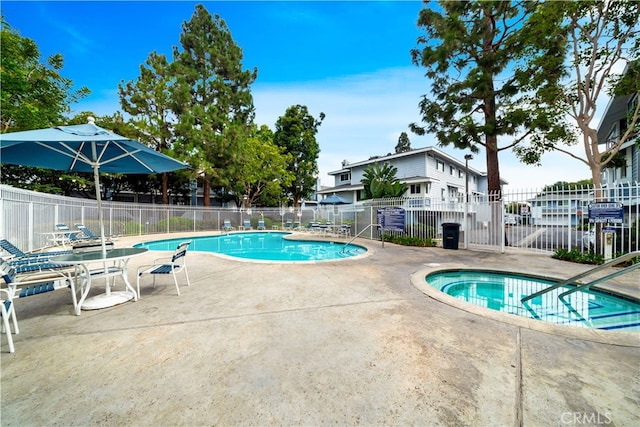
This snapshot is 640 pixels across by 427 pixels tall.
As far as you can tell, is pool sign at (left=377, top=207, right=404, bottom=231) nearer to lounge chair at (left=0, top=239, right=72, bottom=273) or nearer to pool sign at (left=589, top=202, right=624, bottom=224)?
pool sign at (left=589, top=202, right=624, bottom=224)

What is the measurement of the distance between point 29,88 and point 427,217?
87.6ft

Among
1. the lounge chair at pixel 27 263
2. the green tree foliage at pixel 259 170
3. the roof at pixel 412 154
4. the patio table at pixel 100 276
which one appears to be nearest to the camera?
the patio table at pixel 100 276

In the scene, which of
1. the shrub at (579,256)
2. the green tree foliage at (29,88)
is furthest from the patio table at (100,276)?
the green tree foliage at (29,88)

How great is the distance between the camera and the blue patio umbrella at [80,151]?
3.57 m

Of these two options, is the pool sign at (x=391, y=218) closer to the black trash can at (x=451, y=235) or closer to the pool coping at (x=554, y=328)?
the black trash can at (x=451, y=235)

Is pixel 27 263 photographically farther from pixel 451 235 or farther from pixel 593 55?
pixel 593 55

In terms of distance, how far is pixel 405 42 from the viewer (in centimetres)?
1397

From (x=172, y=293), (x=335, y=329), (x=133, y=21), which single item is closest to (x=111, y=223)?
(x=133, y=21)

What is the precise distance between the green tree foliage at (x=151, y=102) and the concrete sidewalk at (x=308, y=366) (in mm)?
18964

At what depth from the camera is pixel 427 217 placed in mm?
12281

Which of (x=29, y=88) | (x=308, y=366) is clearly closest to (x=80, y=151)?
(x=308, y=366)

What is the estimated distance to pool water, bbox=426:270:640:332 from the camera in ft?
13.8

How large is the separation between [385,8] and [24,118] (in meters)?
21.7

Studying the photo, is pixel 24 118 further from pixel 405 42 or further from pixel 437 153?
pixel 437 153
